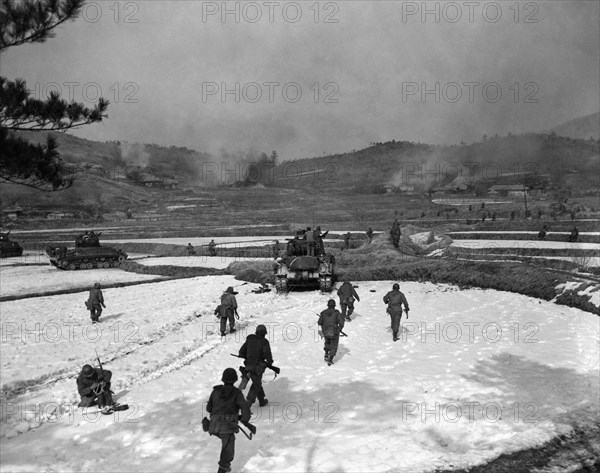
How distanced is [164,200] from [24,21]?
10614cm

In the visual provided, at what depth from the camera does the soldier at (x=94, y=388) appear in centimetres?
1045

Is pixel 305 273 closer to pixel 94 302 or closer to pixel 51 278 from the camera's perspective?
pixel 94 302

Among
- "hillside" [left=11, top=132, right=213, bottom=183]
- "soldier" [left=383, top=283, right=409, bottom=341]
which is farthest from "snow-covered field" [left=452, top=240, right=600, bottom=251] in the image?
"hillside" [left=11, top=132, right=213, bottom=183]

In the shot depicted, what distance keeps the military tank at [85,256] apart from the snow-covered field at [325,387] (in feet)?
56.6

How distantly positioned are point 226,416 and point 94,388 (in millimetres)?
4710

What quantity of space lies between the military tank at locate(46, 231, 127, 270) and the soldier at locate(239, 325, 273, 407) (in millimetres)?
30951

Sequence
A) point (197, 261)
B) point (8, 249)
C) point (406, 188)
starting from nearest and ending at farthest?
1. point (197, 261)
2. point (8, 249)
3. point (406, 188)

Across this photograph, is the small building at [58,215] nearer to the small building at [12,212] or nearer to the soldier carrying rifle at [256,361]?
the small building at [12,212]

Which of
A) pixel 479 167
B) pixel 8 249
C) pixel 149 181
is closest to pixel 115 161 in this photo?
pixel 149 181

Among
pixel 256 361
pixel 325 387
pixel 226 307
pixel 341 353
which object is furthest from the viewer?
pixel 226 307

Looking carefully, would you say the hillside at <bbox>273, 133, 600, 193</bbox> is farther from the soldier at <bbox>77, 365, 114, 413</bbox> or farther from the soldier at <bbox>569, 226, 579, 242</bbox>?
the soldier at <bbox>77, 365, 114, 413</bbox>

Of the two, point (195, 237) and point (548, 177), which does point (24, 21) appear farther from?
point (548, 177)

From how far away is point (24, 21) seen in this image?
1148 centimetres

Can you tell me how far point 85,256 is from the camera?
36.7 metres
